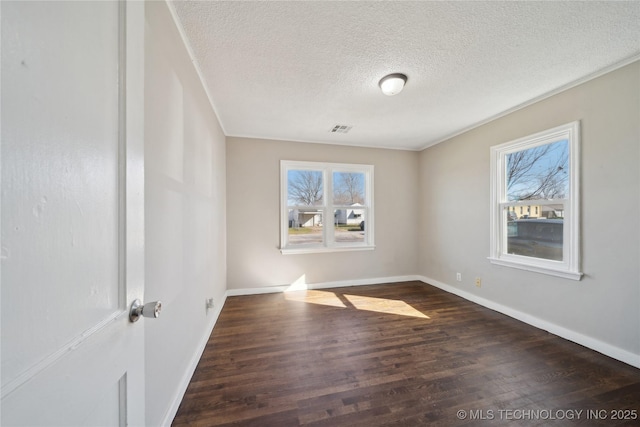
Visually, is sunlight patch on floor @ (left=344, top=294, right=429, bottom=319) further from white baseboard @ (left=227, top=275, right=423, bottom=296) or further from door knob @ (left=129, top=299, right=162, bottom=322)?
door knob @ (left=129, top=299, right=162, bottom=322)

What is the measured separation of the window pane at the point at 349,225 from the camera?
4.11 m

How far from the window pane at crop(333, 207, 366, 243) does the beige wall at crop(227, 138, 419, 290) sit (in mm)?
258

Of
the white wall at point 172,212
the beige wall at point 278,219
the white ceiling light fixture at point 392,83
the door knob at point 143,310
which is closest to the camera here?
the door knob at point 143,310

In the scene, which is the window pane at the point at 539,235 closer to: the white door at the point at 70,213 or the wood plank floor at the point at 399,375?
the wood plank floor at the point at 399,375

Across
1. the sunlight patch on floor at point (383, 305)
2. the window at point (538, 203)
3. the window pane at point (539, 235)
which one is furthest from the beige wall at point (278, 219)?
the window pane at point (539, 235)

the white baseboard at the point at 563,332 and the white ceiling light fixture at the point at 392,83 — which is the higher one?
the white ceiling light fixture at the point at 392,83

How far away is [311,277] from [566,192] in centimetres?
→ 325

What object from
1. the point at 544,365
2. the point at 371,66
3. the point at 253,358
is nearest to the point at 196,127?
the point at 371,66

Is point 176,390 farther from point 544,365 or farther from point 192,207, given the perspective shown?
point 544,365

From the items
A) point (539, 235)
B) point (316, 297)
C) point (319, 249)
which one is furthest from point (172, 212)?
point (539, 235)

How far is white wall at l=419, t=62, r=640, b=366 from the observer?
6.25 feet

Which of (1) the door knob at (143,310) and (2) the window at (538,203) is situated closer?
(1) the door knob at (143,310)

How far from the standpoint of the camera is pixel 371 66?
1.97 metres

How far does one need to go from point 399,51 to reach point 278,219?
2.68 metres
